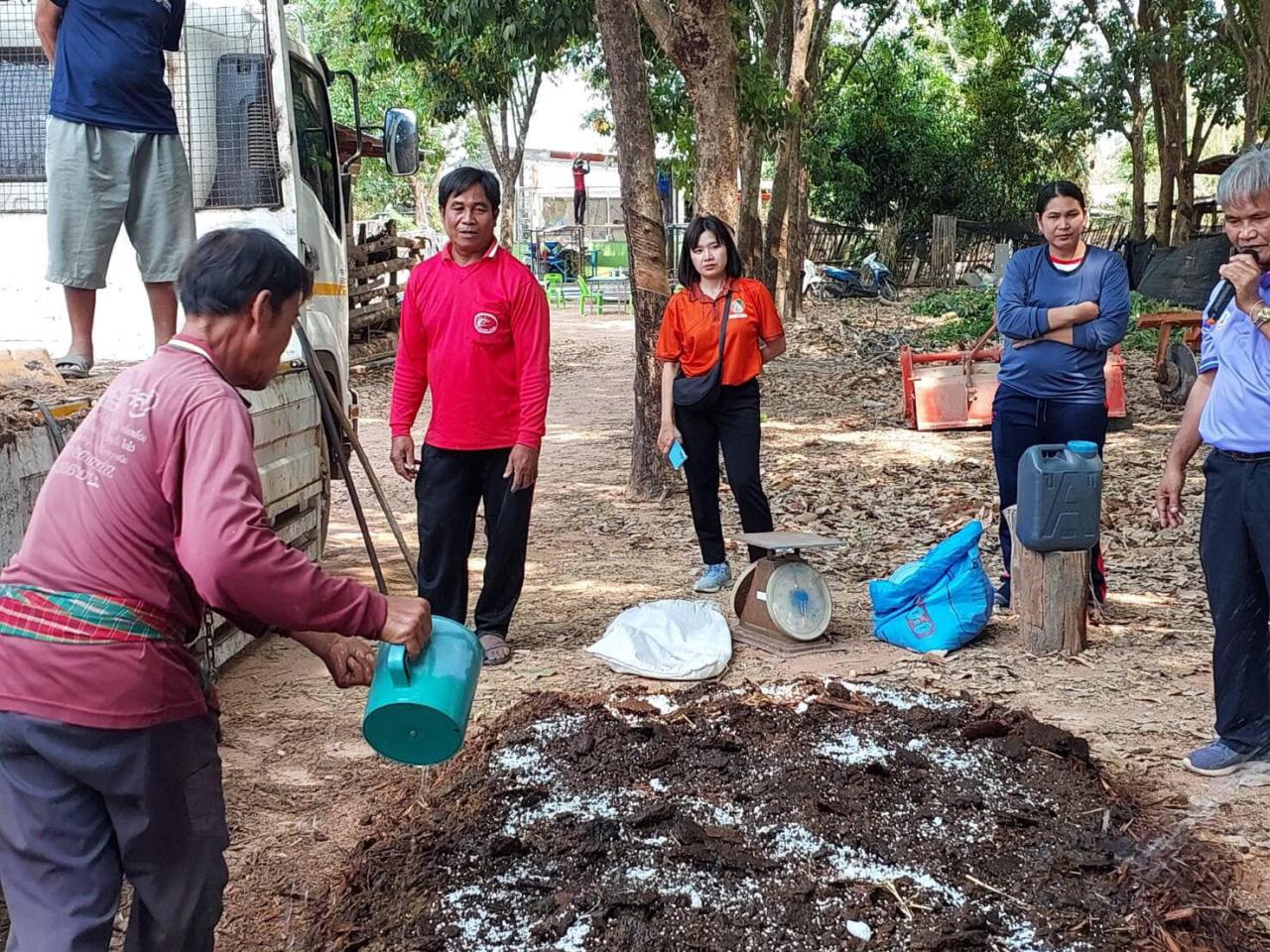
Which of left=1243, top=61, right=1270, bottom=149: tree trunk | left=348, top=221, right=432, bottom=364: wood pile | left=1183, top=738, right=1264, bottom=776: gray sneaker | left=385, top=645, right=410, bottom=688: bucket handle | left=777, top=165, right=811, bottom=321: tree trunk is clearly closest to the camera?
left=385, top=645, right=410, bottom=688: bucket handle

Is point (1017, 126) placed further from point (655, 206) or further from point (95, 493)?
point (95, 493)

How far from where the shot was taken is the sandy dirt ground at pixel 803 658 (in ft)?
12.4

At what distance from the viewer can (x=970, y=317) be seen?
58.2ft

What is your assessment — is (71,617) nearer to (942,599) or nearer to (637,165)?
(942,599)

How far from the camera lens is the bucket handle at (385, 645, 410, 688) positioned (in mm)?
2582

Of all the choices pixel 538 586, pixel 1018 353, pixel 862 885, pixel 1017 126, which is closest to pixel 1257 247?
pixel 1018 353

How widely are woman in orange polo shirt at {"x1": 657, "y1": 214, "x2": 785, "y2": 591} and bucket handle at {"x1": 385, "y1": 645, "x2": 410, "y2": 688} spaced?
3.47 meters

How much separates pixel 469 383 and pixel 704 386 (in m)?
1.38

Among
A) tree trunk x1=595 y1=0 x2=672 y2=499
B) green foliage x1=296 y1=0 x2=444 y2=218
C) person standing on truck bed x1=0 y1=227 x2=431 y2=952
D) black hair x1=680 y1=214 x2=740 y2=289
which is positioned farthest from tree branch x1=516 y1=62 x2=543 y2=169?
person standing on truck bed x1=0 y1=227 x2=431 y2=952

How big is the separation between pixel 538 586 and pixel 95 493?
4.65 m

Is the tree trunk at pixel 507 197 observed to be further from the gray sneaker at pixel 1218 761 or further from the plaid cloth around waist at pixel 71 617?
the plaid cloth around waist at pixel 71 617

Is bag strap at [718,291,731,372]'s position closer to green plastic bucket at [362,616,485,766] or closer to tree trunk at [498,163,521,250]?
green plastic bucket at [362,616,485,766]

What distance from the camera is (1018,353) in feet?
17.6

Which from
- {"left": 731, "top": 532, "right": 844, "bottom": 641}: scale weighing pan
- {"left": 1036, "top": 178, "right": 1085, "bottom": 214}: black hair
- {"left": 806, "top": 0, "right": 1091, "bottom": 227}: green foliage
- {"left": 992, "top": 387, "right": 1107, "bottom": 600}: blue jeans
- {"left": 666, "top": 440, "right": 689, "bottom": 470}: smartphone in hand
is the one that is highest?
{"left": 806, "top": 0, "right": 1091, "bottom": 227}: green foliage
